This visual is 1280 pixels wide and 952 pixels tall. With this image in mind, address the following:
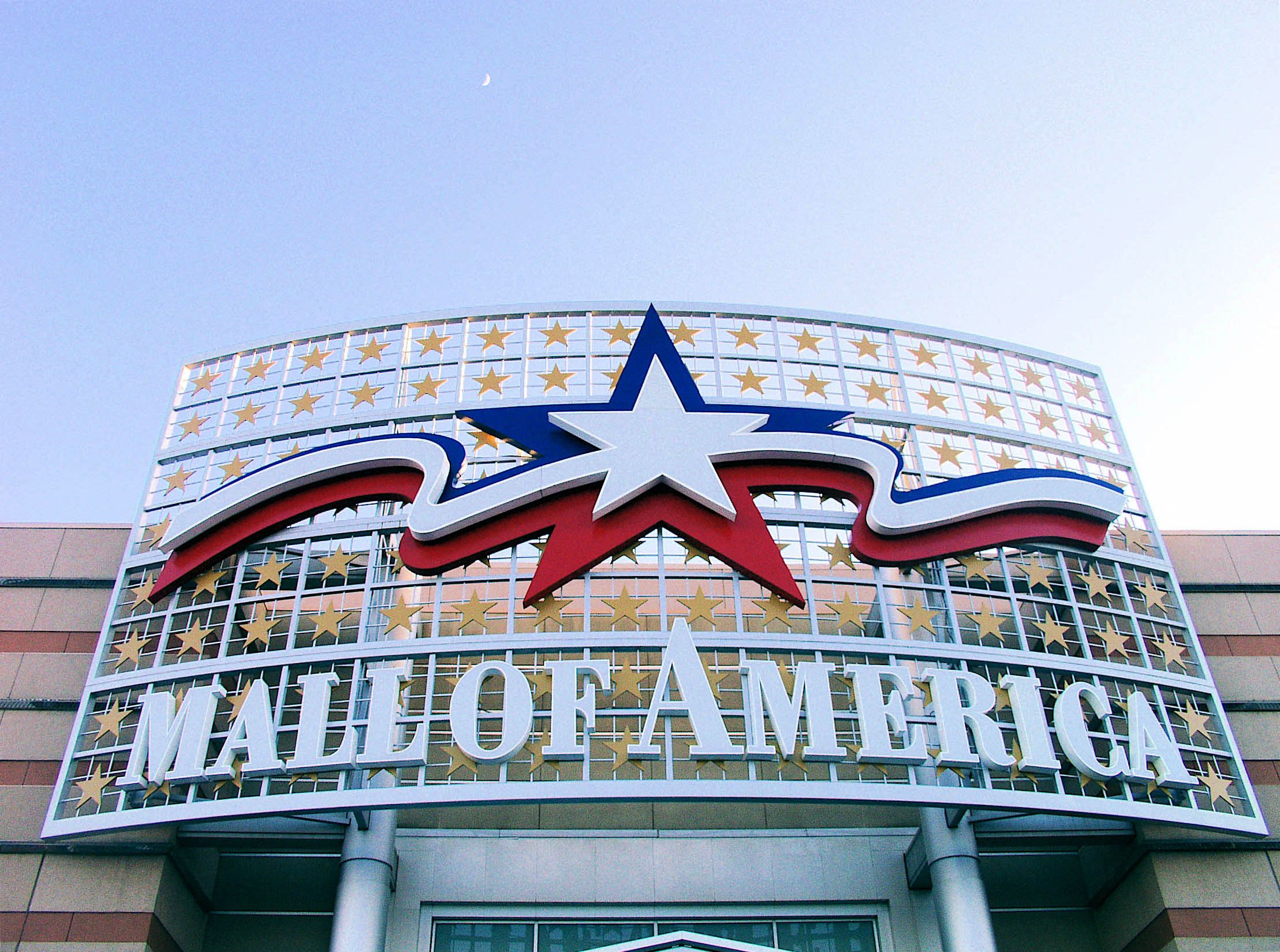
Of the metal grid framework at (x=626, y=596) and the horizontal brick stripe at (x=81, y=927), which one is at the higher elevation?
the metal grid framework at (x=626, y=596)

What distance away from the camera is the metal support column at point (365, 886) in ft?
56.1

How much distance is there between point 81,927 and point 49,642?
19.0 ft

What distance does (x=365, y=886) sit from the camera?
686 inches

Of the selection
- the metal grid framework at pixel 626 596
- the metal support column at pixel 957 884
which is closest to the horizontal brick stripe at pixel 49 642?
the metal grid framework at pixel 626 596

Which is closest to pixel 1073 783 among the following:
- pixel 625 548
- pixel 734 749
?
pixel 734 749

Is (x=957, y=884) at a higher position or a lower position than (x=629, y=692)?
lower

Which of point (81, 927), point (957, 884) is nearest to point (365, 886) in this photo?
point (81, 927)

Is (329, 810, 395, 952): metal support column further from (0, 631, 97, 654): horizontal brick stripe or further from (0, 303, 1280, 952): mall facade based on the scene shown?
(0, 631, 97, 654): horizontal brick stripe

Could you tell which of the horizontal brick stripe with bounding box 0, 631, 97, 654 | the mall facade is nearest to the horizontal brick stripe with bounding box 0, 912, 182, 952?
the mall facade

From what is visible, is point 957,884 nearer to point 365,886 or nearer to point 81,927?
point 365,886

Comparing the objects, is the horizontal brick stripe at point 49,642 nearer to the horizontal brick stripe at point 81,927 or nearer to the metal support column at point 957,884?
the horizontal brick stripe at point 81,927

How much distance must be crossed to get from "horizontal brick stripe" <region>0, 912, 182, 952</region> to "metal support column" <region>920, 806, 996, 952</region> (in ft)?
39.0

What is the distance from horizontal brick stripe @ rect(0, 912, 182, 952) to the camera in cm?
1717

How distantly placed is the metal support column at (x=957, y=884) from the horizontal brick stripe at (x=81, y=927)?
39.0 feet
